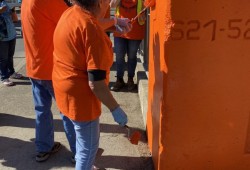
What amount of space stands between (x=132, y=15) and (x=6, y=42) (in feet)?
7.46

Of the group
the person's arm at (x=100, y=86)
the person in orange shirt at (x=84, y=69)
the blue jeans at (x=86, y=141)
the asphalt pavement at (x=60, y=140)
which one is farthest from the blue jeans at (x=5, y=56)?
the person's arm at (x=100, y=86)

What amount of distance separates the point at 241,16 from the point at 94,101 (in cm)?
115

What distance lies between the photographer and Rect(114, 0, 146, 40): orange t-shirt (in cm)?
421

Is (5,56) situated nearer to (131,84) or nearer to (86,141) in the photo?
(131,84)

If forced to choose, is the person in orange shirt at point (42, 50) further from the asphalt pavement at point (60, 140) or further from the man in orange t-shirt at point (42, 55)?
the asphalt pavement at point (60, 140)

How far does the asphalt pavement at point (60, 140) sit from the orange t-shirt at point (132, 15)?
86cm

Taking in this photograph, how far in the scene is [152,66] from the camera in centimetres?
281

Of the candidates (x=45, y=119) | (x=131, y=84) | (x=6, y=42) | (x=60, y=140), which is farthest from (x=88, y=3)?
(x=6, y=42)

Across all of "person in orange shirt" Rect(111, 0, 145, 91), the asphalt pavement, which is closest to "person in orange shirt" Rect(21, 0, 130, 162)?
the asphalt pavement

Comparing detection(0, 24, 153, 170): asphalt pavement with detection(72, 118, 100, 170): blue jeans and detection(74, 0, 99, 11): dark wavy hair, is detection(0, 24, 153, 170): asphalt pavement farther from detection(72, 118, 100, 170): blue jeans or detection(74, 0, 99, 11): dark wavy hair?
detection(74, 0, 99, 11): dark wavy hair

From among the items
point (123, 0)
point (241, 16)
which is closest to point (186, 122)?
point (241, 16)

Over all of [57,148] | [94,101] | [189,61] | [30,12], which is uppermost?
[30,12]

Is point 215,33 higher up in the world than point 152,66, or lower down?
higher up

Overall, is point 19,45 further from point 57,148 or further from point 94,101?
point 94,101
